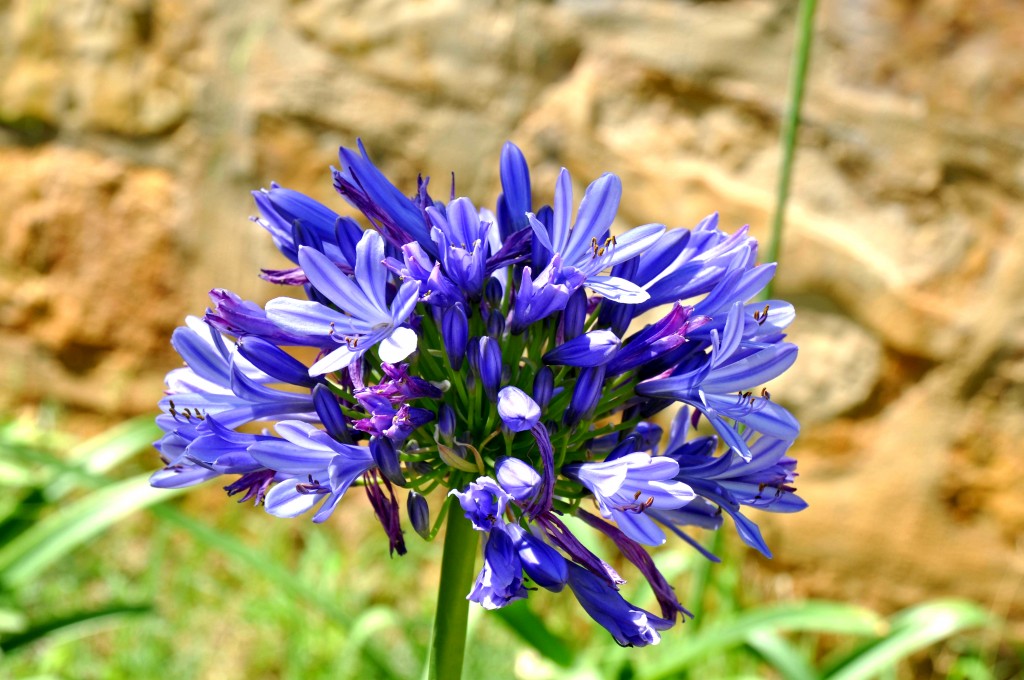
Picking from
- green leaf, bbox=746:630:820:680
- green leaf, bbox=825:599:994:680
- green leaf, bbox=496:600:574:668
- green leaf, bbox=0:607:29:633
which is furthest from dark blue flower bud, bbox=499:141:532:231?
green leaf, bbox=0:607:29:633

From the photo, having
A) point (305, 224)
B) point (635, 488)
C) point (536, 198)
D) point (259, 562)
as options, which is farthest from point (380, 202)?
point (536, 198)

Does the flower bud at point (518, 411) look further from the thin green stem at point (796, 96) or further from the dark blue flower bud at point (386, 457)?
the thin green stem at point (796, 96)

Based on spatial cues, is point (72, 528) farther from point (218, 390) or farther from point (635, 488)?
point (635, 488)

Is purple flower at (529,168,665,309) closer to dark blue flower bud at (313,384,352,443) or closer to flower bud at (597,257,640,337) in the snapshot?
flower bud at (597,257,640,337)

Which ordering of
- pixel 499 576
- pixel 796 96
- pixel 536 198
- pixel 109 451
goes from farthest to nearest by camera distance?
pixel 536 198 → pixel 109 451 → pixel 796 96 → pixel 499 576

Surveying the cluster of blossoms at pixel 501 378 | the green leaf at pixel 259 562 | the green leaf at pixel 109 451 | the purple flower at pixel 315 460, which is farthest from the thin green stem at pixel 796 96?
the green leaf at pixel 109 451

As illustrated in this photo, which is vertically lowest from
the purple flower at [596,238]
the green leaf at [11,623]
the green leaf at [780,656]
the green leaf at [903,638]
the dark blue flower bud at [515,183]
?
the green leaf at [903,638]
